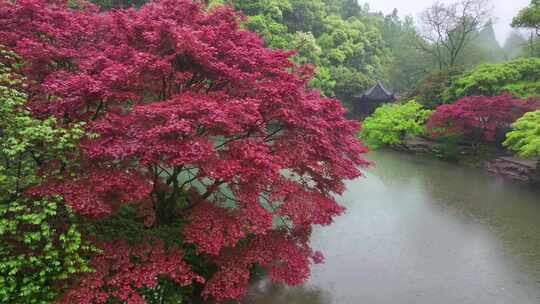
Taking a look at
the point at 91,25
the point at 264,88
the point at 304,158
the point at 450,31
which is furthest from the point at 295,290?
the point at 450,31

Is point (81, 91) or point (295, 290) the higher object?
point (81, 91)

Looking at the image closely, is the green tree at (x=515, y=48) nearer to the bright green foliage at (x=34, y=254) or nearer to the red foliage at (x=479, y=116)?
the red foliage at (x=479, y=116)

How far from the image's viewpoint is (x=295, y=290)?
221 inches

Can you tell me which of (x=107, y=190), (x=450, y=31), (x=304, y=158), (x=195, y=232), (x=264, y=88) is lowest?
(x=195, y=232)

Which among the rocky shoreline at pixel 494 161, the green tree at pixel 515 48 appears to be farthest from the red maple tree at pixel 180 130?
the green tree at pixel 515 48

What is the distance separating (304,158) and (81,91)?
107 inches

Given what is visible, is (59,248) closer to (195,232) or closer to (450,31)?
(195,232)

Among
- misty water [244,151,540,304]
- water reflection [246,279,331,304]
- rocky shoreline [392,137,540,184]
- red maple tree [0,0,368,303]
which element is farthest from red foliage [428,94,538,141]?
water reflection [246,279,331,304]

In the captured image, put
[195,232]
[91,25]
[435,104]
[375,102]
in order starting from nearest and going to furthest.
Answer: [195,232]
[91,25]
[435,104]
[375,102]

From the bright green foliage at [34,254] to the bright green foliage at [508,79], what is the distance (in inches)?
759

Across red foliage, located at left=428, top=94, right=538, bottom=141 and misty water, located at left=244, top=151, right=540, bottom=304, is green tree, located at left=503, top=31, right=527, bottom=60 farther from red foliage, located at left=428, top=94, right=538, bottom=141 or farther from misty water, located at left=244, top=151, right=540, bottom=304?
misty water, located at left=244, top=151, right=540, bottom=304

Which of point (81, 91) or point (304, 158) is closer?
point (81, 91)

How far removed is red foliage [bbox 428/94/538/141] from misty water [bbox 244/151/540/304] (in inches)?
159

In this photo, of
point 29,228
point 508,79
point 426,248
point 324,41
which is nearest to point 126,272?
point 29,228
